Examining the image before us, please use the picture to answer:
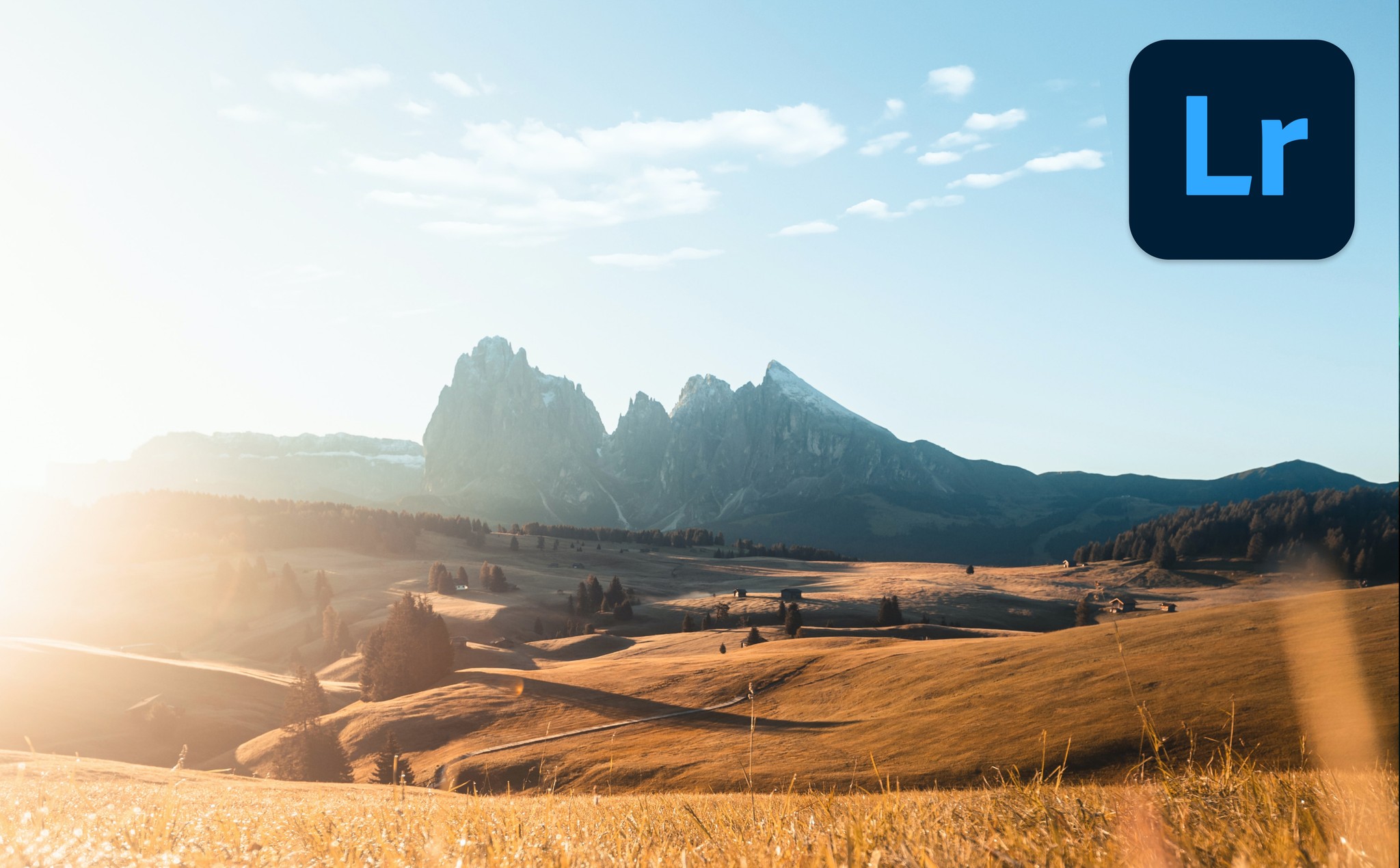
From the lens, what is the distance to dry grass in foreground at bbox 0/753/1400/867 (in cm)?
316

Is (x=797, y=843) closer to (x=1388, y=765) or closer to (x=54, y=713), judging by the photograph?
(x=1388, y=765)

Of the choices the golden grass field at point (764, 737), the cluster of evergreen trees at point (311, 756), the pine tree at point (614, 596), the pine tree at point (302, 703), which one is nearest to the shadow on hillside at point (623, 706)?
the golden grass field at point (764, 737)

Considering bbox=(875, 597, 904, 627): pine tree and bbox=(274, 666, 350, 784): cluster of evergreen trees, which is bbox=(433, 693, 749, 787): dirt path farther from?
bbox=(875, 597, 904, 627): pine tree

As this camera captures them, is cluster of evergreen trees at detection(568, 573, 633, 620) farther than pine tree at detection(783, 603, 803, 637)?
Yes

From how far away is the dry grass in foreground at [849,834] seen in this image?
10.4 ft

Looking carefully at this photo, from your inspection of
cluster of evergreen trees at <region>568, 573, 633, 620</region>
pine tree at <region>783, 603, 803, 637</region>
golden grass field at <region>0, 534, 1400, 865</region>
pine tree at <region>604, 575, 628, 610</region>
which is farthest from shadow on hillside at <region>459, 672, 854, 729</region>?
pine tree at <region>604, 575, 628, 610</region>

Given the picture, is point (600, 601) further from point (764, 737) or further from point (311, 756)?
point (764, 737)

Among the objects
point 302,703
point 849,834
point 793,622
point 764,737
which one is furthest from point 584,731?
point 849,834

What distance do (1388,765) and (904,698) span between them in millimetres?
58648

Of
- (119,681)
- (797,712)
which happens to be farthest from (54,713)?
(797,712)

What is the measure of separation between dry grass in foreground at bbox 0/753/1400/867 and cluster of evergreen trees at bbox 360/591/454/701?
99.8 m

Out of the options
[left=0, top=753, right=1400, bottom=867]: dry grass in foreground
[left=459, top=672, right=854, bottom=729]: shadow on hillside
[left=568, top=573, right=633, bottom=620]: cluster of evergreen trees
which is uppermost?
[left=0, top=753, right=1400, bottom=867]: dry grass in foreground

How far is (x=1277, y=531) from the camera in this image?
197875mm

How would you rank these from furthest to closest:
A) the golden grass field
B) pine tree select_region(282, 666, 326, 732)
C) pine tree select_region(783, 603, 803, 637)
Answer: pine tree select_region(783, 603, 803, 637) → pine tree select_region(282, 666, 326, 732) → the golden grass field
